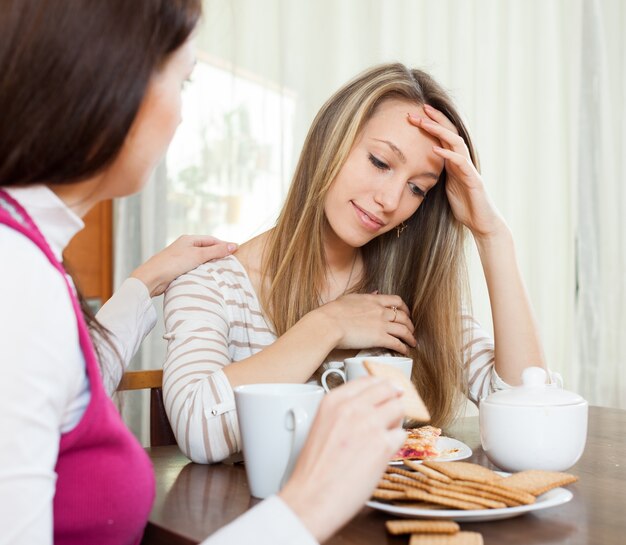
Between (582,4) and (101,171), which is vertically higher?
(582,4)

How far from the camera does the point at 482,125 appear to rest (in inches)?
111

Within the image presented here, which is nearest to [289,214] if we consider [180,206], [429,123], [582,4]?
[429,123]

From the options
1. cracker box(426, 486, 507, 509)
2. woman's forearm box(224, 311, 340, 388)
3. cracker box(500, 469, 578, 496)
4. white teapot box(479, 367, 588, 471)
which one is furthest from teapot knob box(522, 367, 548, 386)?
woman's forearm box(224, 311, 340, 388)

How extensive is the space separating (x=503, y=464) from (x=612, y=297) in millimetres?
1986

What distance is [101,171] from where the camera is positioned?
2.30 feet

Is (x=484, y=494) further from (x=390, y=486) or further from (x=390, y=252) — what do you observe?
(x=390, y=252)

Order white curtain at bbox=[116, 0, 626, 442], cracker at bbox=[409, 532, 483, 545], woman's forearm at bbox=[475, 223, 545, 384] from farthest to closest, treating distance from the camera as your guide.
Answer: white curtain at bbox=[116, 0, 626, 442], woman's forearm at bbox=[475, 223, 545, 384], cracker at bbox=[409, 532, 483, 545]

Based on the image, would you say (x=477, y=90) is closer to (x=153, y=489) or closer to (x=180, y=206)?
(x=180, y=206)

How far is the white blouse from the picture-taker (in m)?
0.58

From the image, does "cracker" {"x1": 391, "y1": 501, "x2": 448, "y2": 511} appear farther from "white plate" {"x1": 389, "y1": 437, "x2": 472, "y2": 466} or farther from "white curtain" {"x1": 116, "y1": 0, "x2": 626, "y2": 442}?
"white curtain" {"x1": 116, "y1": 0, "x2": 626, "y2": 442}

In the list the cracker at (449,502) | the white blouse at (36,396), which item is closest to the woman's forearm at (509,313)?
the cracker at (449,502)

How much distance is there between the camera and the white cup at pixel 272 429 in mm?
806

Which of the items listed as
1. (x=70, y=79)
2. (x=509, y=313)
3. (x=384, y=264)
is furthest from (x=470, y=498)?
(x=384, y=264)

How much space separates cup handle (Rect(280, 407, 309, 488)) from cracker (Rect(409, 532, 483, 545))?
152mm
